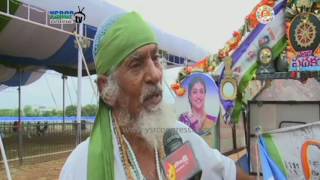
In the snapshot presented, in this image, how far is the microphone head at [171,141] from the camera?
139 centimetres

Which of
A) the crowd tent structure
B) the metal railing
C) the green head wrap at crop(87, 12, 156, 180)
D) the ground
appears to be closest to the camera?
the green head wrap at crop(87, 12, 156, 180)

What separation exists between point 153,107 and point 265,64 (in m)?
4.43

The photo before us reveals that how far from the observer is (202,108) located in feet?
18.9

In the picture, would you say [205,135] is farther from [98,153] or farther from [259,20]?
[98,153]

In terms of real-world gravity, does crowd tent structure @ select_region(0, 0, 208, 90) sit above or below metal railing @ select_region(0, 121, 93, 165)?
above

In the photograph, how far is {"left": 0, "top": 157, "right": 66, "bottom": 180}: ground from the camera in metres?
8.10

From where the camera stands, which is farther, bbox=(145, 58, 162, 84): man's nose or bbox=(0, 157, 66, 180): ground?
bbox=(0, 157, 66, 180): ground

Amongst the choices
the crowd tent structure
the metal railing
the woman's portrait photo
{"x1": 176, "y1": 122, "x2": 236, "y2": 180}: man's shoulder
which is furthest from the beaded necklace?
the metal railing

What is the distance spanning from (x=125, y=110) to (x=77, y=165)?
204 millimetres

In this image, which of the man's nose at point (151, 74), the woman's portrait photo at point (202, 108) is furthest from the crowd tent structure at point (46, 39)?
the man's nose at point (151, 74)

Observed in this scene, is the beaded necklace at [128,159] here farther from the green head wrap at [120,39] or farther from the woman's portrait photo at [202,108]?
the woman's portrait photo at [202,108]

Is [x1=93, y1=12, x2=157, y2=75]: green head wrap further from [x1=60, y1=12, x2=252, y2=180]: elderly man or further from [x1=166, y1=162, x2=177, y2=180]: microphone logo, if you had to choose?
[x1=166, y1=162, x2=177, y2=180]: microphone logo

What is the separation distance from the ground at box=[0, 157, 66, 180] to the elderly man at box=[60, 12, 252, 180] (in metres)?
7.04

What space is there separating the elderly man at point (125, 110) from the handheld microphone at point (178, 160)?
24mm
